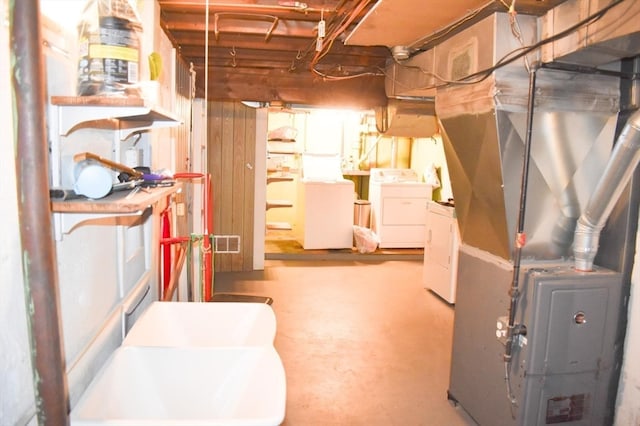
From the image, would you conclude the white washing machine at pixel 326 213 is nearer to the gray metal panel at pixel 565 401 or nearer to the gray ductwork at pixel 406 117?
Answer: the gray ductwork at pixel 406 117

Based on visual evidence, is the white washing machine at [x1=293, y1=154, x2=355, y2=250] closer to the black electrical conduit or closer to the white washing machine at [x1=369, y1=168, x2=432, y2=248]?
the white washing machine at [x1=369, y1=168, x2=432, y2=248]

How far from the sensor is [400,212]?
6.10 metres

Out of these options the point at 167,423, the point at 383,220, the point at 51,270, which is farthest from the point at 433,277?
the point at 51,270

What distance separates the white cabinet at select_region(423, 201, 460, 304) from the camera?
4.15 m

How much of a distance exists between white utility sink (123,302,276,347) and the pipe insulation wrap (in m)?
1.41

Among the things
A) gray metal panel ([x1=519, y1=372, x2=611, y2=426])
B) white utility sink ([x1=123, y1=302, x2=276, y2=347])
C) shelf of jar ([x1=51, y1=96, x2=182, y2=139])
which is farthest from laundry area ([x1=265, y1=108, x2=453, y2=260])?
shelf of jar ([x1=51, y1=96, x2=182, y2=139])

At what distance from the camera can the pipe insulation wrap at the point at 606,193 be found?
1742mm

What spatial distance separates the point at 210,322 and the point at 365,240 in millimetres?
4164

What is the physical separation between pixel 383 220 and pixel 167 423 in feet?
17.2

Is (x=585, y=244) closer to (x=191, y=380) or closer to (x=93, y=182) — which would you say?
(x=191, y=380)

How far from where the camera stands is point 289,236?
22.5ft

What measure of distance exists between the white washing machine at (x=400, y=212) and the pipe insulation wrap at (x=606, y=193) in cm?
396

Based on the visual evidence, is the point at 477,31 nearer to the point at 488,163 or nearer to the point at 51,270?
the point at 488,163

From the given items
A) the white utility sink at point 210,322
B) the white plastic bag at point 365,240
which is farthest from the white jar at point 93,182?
the white plastic bag at point 365,240
